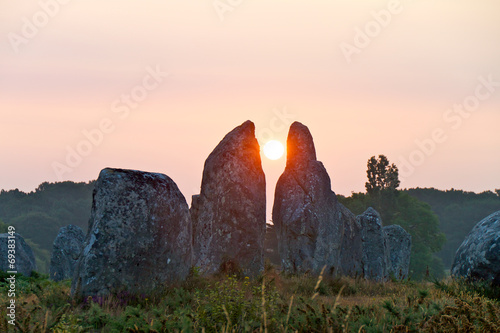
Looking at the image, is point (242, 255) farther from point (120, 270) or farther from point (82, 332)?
point (82, 332)

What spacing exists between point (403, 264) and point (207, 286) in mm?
28725

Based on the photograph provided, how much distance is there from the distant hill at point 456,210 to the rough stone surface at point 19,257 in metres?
50.1

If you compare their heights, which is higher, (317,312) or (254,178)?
(254,178)

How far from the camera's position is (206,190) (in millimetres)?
23391

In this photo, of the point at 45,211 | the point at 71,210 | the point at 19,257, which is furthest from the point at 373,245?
the point at 45,211

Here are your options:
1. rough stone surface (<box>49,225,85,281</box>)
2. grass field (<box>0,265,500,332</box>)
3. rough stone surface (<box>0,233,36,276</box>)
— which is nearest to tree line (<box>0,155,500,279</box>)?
rough stone surface (<box>49,225,85,281</box>)

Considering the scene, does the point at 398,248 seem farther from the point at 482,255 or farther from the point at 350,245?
the point at 482,255

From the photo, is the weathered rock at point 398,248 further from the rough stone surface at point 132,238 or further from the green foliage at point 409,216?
the rough stone surface at point 132,238

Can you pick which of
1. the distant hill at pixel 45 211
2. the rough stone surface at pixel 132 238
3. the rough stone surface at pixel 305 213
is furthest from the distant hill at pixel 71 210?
the rough stone surface at pixel 132 238

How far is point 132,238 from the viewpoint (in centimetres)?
1359

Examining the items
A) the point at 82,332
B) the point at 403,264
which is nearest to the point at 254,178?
the point at 82,332

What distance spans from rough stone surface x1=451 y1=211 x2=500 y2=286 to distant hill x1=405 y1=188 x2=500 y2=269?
5375 cm

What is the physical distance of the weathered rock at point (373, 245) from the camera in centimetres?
3362

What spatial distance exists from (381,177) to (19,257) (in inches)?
1354
